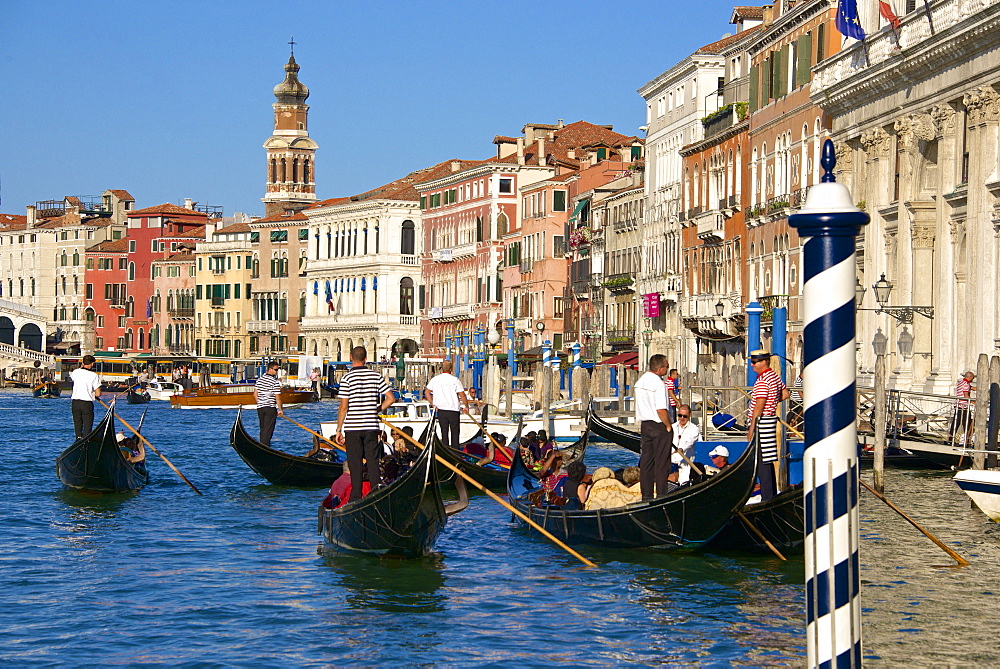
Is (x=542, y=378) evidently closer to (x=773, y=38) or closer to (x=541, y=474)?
(x=773, y=38)

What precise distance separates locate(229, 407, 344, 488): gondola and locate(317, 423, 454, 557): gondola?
7.10 metres

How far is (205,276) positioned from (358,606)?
77103mm

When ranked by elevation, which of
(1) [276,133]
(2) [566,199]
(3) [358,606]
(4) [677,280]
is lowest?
(3) [358,606]

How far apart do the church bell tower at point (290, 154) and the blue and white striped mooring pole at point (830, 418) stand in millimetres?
82849

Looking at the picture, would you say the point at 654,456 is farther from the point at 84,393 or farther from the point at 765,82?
the point at 765,82

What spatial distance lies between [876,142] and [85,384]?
14192mm

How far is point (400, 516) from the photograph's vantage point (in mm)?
11688

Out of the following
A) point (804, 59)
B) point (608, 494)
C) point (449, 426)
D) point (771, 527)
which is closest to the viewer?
point (771, 527)

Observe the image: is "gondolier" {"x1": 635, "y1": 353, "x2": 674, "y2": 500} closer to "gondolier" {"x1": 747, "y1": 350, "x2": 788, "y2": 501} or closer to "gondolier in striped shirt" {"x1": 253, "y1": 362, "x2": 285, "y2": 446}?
"gondolier" {"x1": 747, "y1": 350, "x2": 788, "y2": 501}

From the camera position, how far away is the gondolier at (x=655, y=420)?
1152 centimetres

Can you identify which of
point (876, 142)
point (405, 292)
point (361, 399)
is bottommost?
point (361, 399)

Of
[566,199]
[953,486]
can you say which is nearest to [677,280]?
[566,199]

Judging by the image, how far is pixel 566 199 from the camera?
55.7 m

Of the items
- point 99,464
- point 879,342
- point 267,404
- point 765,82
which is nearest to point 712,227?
point 765,82
